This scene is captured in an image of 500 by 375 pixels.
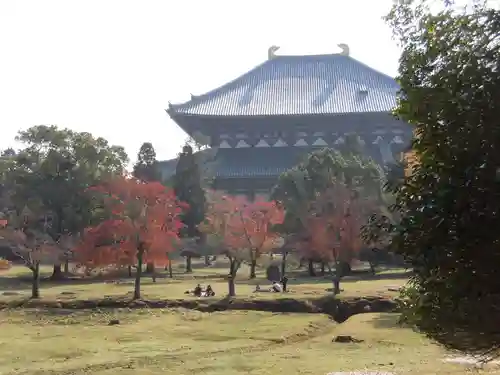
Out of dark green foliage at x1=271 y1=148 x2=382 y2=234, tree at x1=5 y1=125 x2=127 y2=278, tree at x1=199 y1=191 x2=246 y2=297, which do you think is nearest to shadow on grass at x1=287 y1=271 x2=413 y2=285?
dark green foliage at x1=271 y1=148 x2=382 y2=234

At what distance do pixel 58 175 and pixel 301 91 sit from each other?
98.3 ft

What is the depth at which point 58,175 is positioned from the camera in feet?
134

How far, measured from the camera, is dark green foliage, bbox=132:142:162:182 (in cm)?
5397

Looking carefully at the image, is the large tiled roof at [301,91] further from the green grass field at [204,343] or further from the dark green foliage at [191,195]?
the green grass field at [204,343]

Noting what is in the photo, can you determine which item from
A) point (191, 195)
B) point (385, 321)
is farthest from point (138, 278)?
point (191, 195)

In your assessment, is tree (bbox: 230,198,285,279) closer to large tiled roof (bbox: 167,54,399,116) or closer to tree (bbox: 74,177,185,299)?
tree (bbox: 74,177,185,299)

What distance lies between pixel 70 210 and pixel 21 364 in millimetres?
23508

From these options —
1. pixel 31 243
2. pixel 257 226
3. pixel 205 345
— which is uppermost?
pixel 257 226

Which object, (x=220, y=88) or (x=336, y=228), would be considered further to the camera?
(x=220, y=88)

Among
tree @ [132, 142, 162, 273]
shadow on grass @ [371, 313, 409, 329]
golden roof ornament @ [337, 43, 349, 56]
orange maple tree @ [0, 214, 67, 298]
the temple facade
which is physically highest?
golden roof ornament @ [337, 43, 349, 56]

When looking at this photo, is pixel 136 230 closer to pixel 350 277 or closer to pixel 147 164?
pixel 350 277

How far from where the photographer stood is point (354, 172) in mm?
41531

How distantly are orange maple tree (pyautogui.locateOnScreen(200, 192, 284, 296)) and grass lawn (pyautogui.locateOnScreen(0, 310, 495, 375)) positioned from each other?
5.78 meters

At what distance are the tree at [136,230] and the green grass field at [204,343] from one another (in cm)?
206
